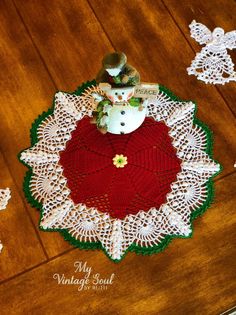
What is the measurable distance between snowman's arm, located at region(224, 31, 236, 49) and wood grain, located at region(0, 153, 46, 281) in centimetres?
56

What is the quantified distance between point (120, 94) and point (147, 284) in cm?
34

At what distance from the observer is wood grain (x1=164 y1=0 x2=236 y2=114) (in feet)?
3.39

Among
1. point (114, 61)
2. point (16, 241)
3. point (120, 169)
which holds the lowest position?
point (16, 241)

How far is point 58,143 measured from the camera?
893 mm

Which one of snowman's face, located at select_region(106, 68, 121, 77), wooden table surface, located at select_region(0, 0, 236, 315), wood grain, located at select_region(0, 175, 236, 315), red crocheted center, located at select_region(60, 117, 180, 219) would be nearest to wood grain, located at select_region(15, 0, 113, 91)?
wooden table surface, located at select_region(0, 0, 236, 315)

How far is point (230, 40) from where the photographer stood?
3.33 ft

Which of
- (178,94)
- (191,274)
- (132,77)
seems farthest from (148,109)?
(191,274)

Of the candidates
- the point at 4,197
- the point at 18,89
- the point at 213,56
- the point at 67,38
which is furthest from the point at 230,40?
the point at 4,197

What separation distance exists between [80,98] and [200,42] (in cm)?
31

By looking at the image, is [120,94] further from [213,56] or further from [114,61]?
[213,56]

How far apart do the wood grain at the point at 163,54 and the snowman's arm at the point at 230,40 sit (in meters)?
0.08

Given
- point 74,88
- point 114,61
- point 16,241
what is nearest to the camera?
point 114,61

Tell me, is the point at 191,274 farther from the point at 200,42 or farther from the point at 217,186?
the point at 200,42

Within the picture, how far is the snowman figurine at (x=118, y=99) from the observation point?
28.4 inches
